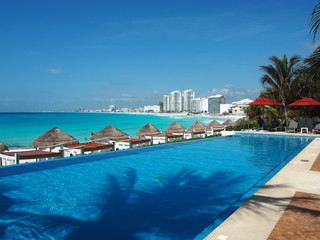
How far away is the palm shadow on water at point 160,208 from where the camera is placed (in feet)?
11.0

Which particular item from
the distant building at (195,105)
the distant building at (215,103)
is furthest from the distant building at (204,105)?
the distant building at (215,103)

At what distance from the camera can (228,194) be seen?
484 cm

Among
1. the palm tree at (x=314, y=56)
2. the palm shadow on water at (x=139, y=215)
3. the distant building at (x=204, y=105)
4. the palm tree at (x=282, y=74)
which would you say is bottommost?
the palm shadow on water at (x=139, y=215)

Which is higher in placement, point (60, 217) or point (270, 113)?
point (270, 113)

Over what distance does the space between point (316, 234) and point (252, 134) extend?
1342 cm

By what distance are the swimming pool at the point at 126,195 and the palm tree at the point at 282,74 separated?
1130 centimetres

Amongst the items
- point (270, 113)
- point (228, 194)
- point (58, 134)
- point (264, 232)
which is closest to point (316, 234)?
point (264, 232)

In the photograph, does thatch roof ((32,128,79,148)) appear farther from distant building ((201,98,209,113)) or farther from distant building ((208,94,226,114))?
distant building ((201,98,209,113))

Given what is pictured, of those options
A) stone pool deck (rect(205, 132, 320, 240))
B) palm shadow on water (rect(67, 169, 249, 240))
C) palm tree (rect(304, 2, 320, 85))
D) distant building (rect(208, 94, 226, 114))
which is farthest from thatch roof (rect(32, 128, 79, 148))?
distant building (rect(208, 94, 226, 114))

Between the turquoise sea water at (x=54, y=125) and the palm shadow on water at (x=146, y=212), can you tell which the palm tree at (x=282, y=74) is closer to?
the palm shadow on water at (x=146, y=212)

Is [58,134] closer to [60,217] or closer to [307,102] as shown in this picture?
[60,217]

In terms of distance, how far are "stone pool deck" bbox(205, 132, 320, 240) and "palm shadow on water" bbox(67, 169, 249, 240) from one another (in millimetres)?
560

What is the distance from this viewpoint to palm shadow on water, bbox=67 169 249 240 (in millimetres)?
3342

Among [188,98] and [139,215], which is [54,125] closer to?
[139,215]
